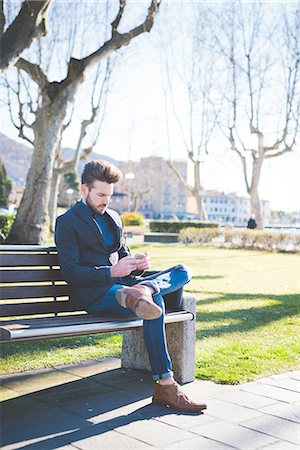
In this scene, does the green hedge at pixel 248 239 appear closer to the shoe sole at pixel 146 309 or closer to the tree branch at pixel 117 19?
the tree branch at pixel 117 19

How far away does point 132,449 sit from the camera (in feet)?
9.81

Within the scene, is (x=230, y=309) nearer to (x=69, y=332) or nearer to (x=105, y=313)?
(x=105, y=313)

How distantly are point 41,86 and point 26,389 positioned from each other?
1324 cm

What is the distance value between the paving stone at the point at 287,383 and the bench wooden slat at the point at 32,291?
60.3 inches

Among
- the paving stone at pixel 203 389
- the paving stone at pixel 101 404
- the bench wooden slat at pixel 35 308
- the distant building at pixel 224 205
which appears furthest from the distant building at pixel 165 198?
the paving stone at pixel 101 404

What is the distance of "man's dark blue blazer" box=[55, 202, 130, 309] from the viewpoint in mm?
3768

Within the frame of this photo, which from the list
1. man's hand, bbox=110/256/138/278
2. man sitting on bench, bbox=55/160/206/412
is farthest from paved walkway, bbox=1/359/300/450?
man's hand, bbox=110/256/138/278

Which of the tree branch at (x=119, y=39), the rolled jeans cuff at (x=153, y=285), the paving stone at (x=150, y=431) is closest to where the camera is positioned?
the paving stone at (x=150, y=431)

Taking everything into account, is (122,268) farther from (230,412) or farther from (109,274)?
(230,412)

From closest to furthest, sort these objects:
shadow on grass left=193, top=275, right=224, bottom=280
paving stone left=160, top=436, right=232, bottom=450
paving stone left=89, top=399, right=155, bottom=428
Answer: paving stone left=160, top=436, right=232, bottom=450
paving stone left=89, top=399, right=155, bottom=428
shadow on grass left=193, top=275, right=224, bottom=280

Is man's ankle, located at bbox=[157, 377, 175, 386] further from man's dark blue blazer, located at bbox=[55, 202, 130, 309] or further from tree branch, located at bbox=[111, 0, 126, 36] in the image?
tree branch, located at bbox=[111, 0, 126, 36]

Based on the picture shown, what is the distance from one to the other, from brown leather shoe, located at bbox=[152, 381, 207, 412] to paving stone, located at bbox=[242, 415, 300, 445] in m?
0.32

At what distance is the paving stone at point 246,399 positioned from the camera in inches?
149

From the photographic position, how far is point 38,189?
1611 centimetres
